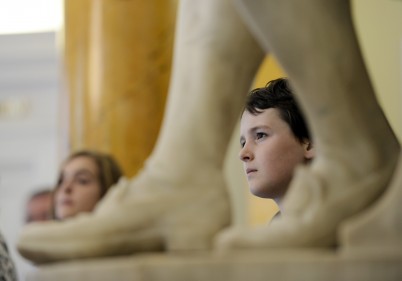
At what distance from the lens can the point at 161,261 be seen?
798mm

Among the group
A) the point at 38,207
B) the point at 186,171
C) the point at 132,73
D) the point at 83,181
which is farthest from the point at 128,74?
the point at 186,171

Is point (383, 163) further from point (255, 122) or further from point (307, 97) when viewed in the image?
point (255, 122)

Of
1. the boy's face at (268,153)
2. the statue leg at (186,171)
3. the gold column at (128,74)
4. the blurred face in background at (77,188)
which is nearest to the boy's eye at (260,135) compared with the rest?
the boy's face at (268,153)

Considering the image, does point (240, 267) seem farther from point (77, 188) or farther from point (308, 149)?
point (77, 188)

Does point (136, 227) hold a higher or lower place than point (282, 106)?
lower

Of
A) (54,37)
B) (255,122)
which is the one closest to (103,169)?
(255,122)

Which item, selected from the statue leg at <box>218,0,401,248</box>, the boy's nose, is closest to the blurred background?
the boy's nose

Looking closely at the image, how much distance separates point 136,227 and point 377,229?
0.20 meters

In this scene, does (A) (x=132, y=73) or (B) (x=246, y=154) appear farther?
(A) (x=132, y=73)

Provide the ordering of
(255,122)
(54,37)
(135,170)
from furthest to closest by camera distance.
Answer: (54,37) < (135,170) < (255,122)

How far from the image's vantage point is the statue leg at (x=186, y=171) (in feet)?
2.81

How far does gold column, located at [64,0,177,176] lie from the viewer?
7.95 feet

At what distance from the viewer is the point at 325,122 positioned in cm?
84

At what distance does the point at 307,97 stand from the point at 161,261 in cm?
17
